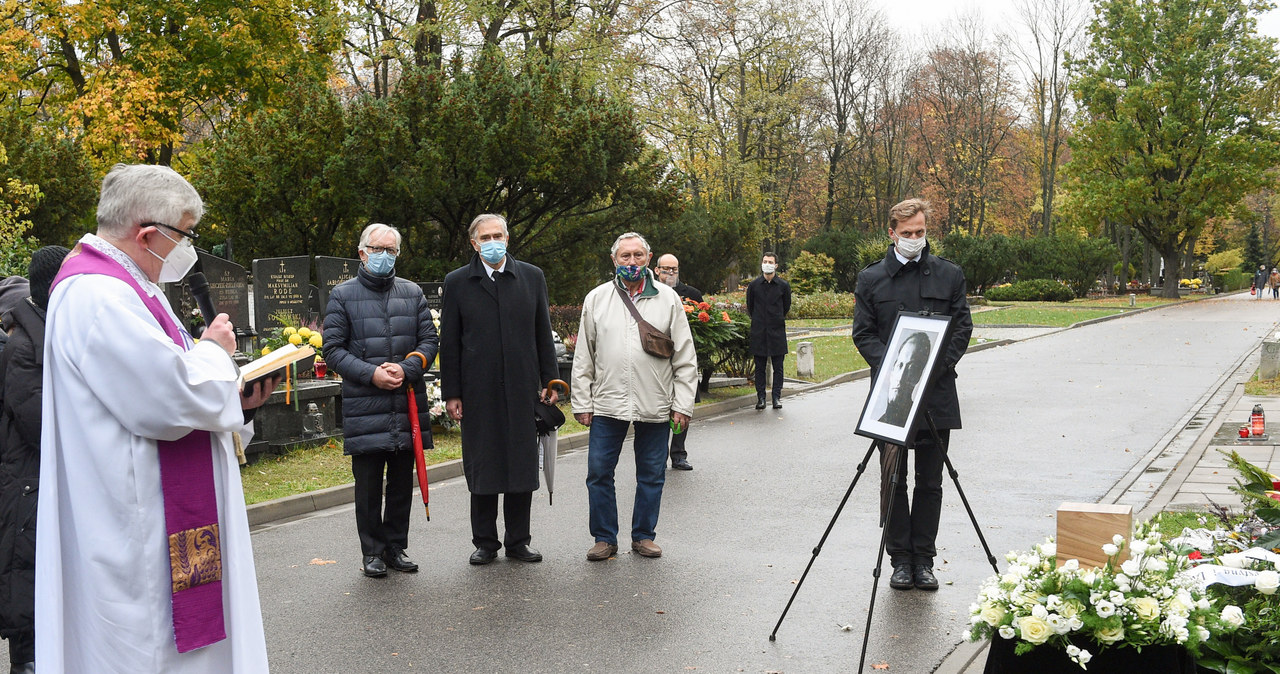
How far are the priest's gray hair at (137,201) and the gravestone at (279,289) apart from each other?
12.6m

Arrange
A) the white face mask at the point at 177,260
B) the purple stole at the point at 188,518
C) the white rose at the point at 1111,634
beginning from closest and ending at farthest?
1. the purple stole at the point at 188,518
2. the white face mask at the point at 177,260
3. the white rose at the point at 1111,634

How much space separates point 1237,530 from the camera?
4301 millimetres

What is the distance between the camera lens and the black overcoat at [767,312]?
47.3 feet

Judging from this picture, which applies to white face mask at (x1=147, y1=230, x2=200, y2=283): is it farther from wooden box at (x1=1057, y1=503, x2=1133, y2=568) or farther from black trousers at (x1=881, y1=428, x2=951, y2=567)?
black trousers at (x1=881, y1=428, x2=951, y2=567)

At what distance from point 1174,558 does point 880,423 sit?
1786 mm

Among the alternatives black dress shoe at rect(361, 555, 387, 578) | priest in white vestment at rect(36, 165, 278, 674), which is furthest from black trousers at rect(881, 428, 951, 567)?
priest in white vestment at rect(36, 165, 278, 674)

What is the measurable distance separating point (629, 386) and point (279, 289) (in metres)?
10.6

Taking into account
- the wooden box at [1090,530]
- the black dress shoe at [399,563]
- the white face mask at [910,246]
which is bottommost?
the black dress shoe at [399,563]

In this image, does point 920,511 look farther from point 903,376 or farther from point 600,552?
point 600,552

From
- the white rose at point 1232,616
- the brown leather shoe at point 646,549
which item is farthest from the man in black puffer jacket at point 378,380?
the white rose at point 1232,616

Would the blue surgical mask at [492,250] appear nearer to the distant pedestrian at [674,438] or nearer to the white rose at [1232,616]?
the distant pedestrian at [674,438]

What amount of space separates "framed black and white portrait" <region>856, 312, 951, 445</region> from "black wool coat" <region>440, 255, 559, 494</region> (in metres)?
2.28

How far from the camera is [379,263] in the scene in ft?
21.4

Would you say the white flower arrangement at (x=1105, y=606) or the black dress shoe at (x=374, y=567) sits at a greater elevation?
the white flower arrangement at (x=1105, y=606)
